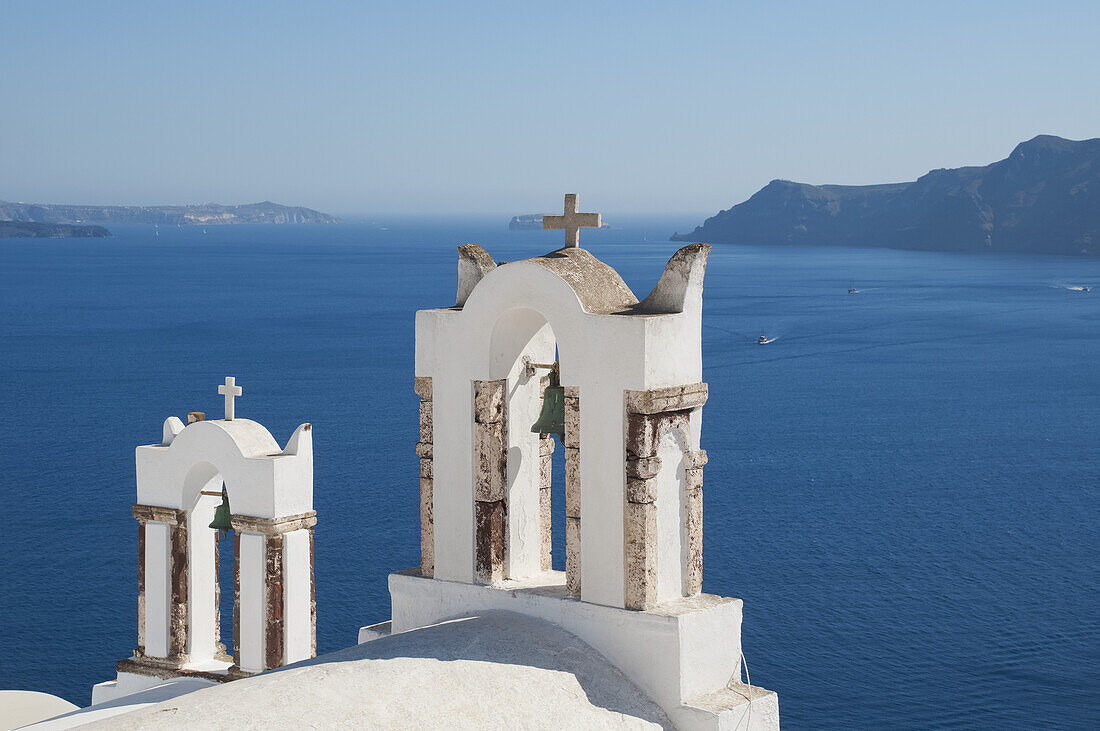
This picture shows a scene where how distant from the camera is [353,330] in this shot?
102750 millimetres

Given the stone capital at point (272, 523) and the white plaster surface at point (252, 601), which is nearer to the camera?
the stone capital at point (272, 523)

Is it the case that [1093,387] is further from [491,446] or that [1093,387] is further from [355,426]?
[491,446]

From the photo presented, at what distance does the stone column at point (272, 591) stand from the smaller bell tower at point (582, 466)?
236 cm

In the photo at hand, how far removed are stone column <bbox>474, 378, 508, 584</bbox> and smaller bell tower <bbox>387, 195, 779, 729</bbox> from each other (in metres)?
0.01

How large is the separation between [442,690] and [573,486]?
1930mm

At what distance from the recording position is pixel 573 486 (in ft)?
30.0

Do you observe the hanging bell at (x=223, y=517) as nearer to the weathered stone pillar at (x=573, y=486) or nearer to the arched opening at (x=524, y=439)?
the arched opening at (x=524, y=439)

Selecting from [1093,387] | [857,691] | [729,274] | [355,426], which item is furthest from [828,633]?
[729,274]

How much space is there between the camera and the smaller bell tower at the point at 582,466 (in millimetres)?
8703

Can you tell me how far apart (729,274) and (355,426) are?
116863 mm

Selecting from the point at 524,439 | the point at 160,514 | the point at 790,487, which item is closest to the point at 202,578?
the point at 160,514

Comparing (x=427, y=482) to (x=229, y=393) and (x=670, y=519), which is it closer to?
(x=670, y=519)

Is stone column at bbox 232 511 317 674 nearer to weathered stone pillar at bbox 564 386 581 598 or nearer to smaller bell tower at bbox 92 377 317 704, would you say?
smaller bell tower at bbox 92 377 317 704

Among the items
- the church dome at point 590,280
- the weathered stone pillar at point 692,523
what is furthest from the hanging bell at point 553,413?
the weathered stone pillar at point 692,523
